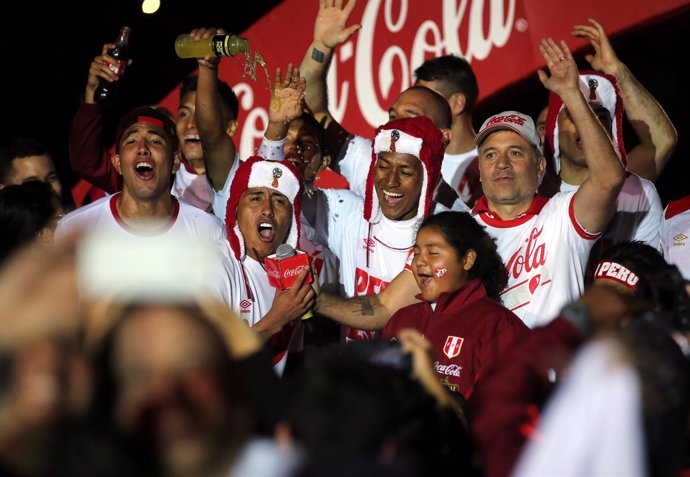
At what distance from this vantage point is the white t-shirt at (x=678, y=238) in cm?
498

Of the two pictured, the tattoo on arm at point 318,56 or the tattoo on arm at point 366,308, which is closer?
the tattoo on arm at point 366,308

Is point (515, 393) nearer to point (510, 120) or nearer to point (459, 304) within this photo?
point (459, 304)

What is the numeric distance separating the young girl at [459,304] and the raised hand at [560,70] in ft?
2.22

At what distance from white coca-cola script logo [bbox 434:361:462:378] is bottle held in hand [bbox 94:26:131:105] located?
2.33 m

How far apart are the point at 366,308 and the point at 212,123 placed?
4.12 ft

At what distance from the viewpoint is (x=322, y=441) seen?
88.0 inches

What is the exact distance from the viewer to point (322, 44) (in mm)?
5797

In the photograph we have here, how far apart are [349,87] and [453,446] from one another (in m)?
4.96

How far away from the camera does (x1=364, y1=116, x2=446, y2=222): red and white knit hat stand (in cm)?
535

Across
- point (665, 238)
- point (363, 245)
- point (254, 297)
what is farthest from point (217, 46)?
point (665, 238)

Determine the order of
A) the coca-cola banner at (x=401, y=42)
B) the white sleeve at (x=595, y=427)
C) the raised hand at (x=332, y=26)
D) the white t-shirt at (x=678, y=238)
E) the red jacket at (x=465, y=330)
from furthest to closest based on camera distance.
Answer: the coca-cola banner at (x=401, y=42) → the raised hand at (x=332, y=26) → the white t-shirt at (x=678, y=238) → the red jacket at (x=465, y=330) → the white sleeve at (x=595, y=427)

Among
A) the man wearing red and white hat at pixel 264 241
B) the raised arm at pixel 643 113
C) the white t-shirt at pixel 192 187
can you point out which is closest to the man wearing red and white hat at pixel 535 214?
the man wearing red and white hat at pixel 264 241

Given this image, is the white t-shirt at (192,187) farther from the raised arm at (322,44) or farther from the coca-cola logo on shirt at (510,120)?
the coca-cola logo on shirt at (510,120)

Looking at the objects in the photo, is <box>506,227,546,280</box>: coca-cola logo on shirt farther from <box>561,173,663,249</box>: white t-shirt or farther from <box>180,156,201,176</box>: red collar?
<box>180,156,201,176</box>: red collar
